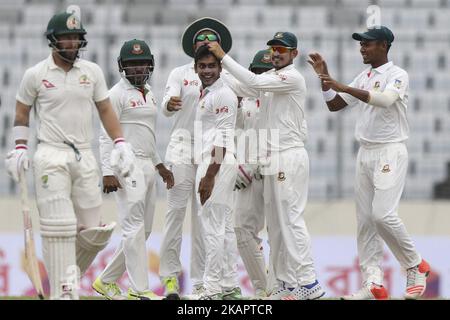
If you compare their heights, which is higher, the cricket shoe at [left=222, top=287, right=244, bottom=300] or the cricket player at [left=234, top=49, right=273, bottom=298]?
the cricket player at [left=234, top=49, right=273, bottom=298]

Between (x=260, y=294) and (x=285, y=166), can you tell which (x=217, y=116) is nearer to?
(x=285, y=166)

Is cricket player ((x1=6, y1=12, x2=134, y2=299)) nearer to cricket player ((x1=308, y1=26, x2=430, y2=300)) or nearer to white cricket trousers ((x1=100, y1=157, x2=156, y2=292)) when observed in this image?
white cricket trousers ((x1=100, y1=157, x2=156, y2=292))

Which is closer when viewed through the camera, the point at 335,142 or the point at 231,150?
the point at 231,150

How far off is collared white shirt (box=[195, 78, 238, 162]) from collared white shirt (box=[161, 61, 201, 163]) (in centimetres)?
36

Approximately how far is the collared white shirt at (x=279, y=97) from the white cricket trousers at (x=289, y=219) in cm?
12

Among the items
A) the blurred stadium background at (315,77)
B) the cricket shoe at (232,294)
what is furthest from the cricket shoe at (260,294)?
the blurred stadium background at (315,77)

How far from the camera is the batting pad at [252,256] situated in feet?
35.5

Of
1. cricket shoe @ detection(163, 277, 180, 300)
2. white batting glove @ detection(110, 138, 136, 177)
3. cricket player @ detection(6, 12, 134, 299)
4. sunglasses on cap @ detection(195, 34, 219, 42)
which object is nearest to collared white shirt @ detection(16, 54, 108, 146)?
cricket player @ detection(6, 12, 134, 299)

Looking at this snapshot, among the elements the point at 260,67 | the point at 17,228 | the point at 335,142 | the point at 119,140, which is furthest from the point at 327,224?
the point at 119,140

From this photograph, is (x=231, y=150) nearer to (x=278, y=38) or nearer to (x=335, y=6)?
(x=278, y=38)

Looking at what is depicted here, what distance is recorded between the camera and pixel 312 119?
693 inches

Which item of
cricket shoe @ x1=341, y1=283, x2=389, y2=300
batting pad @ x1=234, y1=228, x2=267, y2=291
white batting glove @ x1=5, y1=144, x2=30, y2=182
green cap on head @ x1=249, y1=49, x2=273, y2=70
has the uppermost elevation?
green cap on head @ x1=249, y1=49, x2=273, y2=70

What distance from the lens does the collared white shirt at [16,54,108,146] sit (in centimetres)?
862

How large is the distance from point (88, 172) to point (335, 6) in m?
10.6
